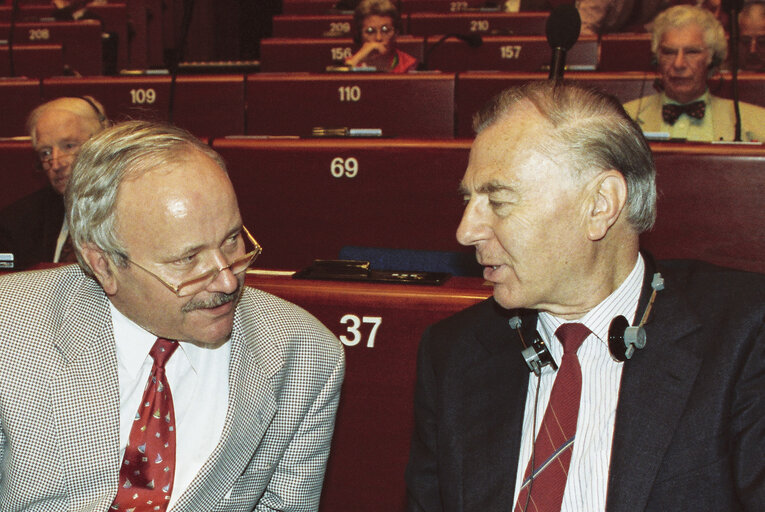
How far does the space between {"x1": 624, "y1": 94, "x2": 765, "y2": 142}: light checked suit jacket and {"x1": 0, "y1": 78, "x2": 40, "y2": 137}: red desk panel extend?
11.4 ft

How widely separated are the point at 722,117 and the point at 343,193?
207 centimetres

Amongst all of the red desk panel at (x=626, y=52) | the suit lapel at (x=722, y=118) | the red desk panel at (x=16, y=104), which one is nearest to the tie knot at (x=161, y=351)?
the suit lapel at (x=722, y=118)

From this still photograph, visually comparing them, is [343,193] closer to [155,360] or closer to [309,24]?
[155,360]

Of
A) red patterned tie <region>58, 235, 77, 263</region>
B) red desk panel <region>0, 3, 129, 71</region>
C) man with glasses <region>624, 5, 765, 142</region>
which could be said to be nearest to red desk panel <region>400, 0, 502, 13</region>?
red desk panel <region>0, 3, 129, 71</region>

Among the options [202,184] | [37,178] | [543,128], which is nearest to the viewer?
[543,128]

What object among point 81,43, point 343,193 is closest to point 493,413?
point 343,193

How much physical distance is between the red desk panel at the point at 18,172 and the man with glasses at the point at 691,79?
2924 millimetres

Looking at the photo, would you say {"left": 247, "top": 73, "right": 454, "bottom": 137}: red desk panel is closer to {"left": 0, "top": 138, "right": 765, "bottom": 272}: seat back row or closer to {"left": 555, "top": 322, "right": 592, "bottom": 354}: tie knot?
{"left": 0, "top": 138, "right": 765, "bottom": 272}: seat back row

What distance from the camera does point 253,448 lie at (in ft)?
5.68

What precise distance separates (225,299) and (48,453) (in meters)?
0.46

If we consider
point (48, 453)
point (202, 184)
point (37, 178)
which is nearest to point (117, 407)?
point (48, 453)

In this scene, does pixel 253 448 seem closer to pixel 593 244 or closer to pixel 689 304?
pixel 593 244

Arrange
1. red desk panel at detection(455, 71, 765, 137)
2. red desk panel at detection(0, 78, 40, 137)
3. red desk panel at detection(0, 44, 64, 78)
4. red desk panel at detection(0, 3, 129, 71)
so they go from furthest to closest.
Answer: red desk panel at detection(0, 3, 129, 71)
red desk panel at detection(0, 44, 64, 78)
red desk panel at detection(0, 78, 40, 137)
red desk panel at detection(455, 71, 765, 137)

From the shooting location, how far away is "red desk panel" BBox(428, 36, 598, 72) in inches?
225
